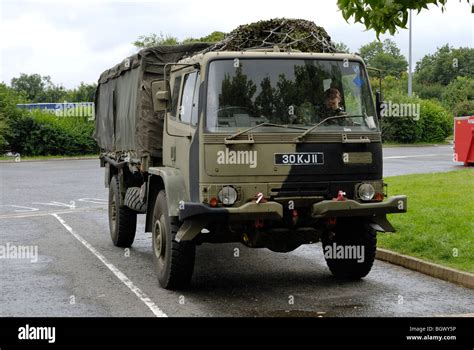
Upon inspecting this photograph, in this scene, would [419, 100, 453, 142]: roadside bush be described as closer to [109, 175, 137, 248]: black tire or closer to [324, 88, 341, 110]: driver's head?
[109, 175, 137, 248]: black tire

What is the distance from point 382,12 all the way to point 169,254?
11.7ft

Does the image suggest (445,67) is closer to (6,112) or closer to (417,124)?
(417,124)

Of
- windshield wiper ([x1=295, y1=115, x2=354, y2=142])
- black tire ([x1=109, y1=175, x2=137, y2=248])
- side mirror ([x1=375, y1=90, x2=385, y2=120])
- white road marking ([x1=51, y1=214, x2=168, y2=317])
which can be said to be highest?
side mirror ([x1=375, y1=90, x2=385, y2=120])

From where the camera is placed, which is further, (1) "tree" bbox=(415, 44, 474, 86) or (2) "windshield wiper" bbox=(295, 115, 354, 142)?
(1) "tree" bbox=(415, 44, 474, 86)

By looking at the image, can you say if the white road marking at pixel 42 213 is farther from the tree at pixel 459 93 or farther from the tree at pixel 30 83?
the tree at pixel 30 83

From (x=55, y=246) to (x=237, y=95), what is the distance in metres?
5.46

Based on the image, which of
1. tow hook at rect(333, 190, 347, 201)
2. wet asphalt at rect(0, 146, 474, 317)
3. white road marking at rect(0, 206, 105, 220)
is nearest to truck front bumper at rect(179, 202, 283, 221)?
tow hook at rect(333, 190, 347, 201)

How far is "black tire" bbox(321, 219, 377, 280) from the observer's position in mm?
9114

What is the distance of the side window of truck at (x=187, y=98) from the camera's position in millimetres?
8859

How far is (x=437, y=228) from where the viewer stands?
11.4 m

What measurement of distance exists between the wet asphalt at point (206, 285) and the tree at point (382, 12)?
3017 millimetres

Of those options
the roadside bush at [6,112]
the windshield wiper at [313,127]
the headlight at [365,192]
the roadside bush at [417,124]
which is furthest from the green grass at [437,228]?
the roadside bush at [417,124]

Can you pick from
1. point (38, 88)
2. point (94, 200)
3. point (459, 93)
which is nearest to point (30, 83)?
point (38, 88)

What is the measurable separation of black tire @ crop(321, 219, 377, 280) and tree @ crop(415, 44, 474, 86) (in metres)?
72.9
